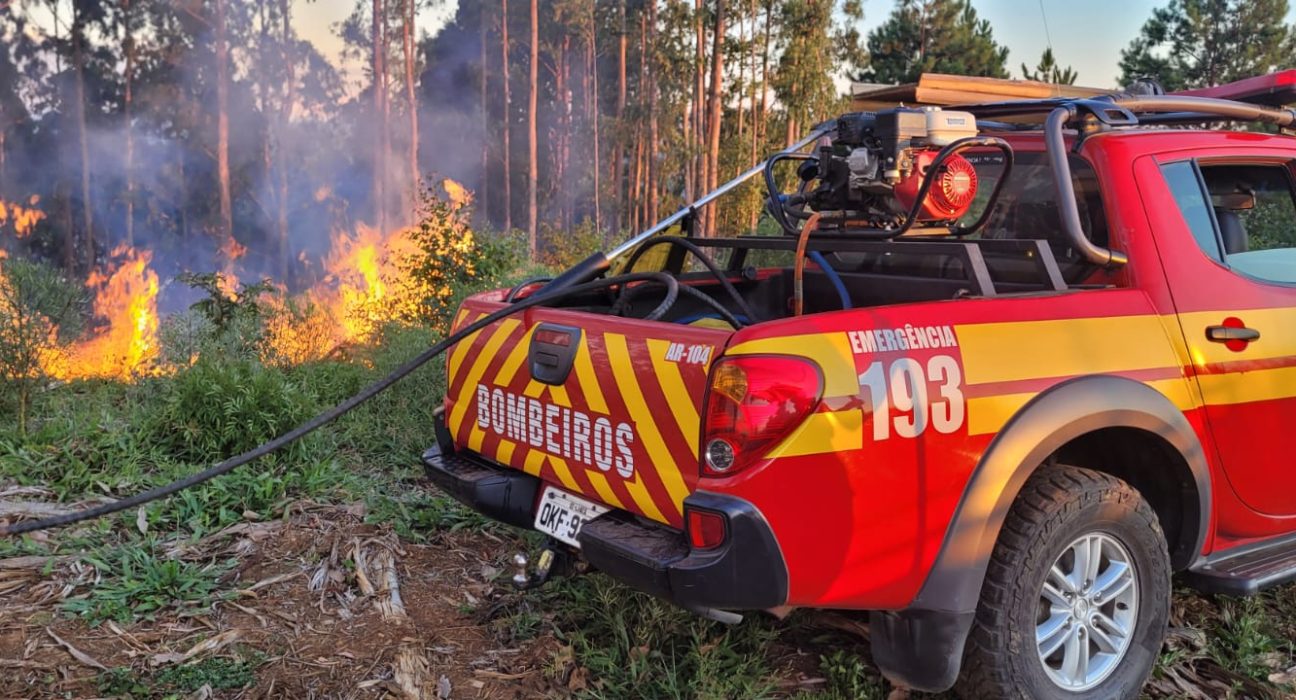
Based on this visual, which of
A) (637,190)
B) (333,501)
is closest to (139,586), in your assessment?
(333,501)

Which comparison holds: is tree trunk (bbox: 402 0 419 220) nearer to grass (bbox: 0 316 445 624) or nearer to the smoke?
the smoke

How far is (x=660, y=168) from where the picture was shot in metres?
34.5

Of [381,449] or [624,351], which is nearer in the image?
[624,351]

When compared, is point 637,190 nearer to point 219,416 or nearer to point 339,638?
point 219,416

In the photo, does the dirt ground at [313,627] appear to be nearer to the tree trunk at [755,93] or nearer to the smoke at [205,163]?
the tree trunk at [755,93]

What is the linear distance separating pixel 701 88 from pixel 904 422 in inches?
1018

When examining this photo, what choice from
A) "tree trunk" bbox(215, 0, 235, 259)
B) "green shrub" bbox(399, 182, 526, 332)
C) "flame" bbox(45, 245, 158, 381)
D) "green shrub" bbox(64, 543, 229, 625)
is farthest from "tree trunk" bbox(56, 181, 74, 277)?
"green shrub" bbox(64, 543, 229, 625)

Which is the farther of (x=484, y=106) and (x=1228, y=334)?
(x=484, y=106)

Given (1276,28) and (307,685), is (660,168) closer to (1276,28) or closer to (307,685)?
(1276,28)

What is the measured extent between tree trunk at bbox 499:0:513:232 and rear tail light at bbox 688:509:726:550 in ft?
98.3

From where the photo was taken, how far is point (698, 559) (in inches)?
97.0

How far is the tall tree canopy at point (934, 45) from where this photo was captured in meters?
29.5

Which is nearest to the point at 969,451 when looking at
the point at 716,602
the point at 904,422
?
the point at 904,422

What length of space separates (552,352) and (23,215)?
3242cm
